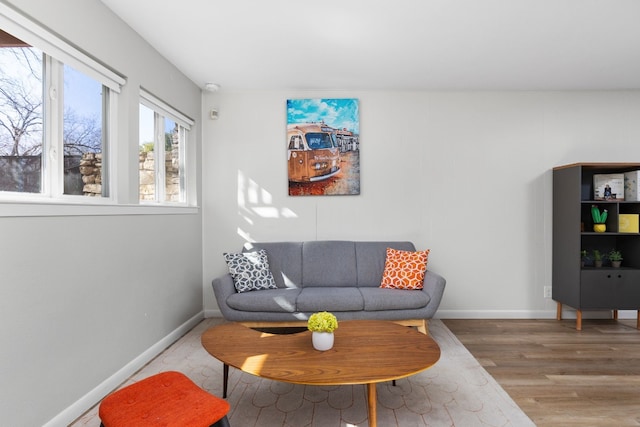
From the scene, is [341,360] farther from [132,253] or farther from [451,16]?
[451,16]

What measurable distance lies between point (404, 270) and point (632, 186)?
2498 millimetres

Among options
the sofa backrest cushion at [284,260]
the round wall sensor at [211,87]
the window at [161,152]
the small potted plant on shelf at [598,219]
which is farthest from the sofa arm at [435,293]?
the round wall sensor at [211,87]

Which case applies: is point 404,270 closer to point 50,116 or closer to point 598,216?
point 598,216

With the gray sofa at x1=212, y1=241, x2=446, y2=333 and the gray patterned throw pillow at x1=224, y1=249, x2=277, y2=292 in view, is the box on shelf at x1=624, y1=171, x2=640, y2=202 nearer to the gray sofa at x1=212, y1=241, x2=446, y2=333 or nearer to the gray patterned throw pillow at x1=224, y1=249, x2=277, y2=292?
the gray sofa at x1=212, y1=241, x2=446, y2=333

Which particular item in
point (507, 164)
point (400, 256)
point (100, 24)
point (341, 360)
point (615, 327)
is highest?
point (100, 24)

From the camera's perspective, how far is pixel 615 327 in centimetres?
378

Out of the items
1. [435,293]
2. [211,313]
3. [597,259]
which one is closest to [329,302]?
[435,293]

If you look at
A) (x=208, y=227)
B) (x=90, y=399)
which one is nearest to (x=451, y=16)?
(x=208, y=227)

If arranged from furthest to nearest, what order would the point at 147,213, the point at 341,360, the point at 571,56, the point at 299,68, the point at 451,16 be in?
the point at 299,68 → the point at 571,56 → the point at 147,213 → the point at 451,16 → the point at 341,360

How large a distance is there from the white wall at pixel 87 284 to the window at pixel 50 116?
99mm

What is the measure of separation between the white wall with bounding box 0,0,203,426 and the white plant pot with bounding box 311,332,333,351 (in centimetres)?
141

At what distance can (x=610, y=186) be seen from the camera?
147 inches

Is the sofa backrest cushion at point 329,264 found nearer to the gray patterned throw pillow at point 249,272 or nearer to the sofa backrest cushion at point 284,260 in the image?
the sofa backrest cushion at point 284,260

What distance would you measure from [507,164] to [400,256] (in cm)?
172
